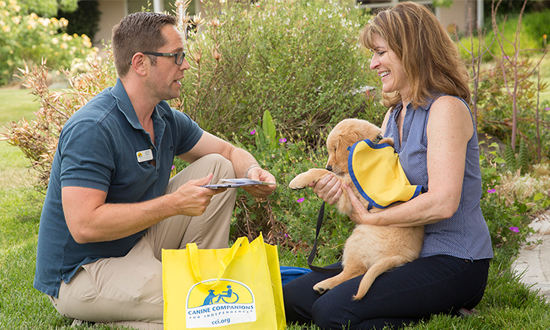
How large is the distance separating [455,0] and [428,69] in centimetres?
1890

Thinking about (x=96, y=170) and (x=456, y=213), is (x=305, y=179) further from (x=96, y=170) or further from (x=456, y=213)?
(x=96, y=170)

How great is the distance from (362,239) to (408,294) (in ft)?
1.20

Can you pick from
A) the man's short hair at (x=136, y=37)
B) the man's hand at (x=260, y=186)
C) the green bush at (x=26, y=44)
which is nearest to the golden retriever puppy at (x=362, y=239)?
the man's hand at (x=260, y=186)

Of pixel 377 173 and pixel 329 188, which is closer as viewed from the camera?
pixel 377 173

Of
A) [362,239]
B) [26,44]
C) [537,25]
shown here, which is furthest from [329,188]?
[537,25]

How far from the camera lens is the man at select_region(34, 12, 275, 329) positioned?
2.41 metres

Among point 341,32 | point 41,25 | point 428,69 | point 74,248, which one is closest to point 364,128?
point 428,69

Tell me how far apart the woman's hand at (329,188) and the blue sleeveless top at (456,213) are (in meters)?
0.40

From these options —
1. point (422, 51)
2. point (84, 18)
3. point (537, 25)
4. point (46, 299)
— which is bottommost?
point (46, 299)

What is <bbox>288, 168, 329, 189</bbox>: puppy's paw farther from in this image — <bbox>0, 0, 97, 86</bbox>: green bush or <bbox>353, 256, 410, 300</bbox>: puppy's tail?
<bbox>0, 0, 97, 86</bbox>: green bush

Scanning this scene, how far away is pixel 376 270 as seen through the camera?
93.3 inches

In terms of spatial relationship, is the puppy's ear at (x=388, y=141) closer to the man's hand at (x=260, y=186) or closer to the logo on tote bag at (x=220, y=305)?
the man's hand at (x=260, y=186)

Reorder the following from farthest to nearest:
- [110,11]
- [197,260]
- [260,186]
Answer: [110,11]
[260,186]
[197,260]

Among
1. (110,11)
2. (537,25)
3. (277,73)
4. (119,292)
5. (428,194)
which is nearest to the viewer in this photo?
(428,194)
